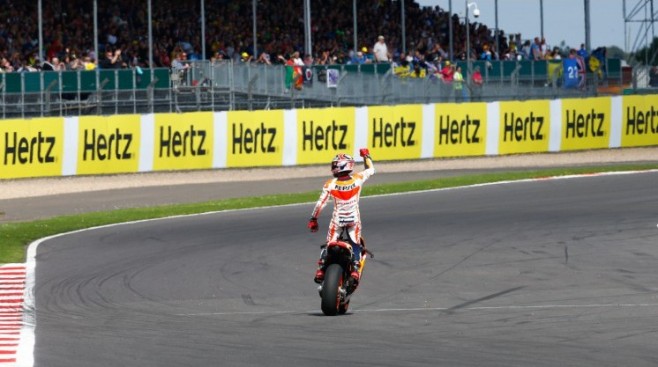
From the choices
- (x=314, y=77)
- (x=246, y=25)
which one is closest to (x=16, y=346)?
(x=314, y=77)

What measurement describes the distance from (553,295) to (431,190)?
14.4 meters

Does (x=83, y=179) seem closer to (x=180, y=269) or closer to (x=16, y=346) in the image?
(x=180, y=269)

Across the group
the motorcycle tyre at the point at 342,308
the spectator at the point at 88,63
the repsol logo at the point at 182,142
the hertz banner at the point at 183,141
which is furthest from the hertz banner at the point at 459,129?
the motorcycle tyre at the point at 342,308

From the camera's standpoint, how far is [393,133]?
34.8 meters

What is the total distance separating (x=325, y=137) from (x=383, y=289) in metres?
18.4

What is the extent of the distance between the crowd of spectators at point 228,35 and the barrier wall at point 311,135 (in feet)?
13.8

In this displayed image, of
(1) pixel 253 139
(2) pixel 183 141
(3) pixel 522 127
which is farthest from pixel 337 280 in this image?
(3) pixel 522 127

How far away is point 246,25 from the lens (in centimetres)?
4306

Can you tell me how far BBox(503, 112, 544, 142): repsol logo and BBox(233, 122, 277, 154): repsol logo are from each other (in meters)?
6.75

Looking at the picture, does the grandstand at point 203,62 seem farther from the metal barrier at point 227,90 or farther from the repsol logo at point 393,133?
the repsol logo at point 393,133

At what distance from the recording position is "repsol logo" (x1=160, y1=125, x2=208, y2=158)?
3209 centimetres

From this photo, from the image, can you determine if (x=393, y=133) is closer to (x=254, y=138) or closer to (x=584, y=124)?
(x=254, y=138)

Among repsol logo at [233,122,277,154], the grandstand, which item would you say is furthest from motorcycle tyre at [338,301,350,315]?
repsol logo at [233,122,277,154]

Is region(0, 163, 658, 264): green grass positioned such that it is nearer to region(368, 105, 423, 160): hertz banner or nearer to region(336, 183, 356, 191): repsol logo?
region(368, 105, 423, 160): hertz banner
